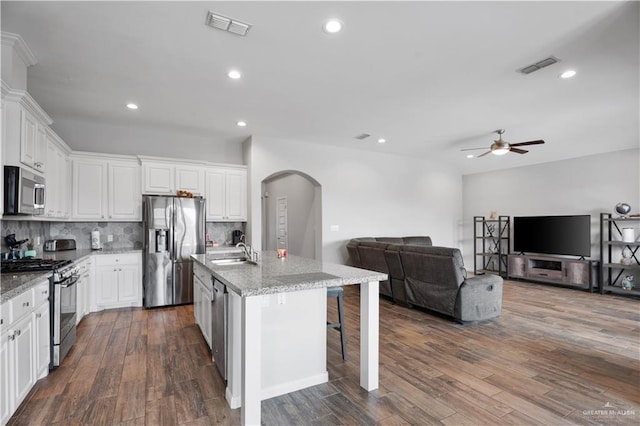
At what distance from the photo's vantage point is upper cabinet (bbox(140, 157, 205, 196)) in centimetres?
509

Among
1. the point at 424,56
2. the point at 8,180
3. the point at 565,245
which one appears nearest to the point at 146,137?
the point at 8,180

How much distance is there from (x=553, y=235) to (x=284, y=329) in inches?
262

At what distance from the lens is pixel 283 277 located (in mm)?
2336

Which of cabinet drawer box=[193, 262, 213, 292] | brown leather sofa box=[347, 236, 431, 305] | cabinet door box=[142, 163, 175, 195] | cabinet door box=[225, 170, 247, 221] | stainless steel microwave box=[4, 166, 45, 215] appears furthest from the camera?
cabinet door box=[225, 170, 247, 221]

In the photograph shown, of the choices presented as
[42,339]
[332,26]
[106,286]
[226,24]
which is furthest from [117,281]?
[332,26]

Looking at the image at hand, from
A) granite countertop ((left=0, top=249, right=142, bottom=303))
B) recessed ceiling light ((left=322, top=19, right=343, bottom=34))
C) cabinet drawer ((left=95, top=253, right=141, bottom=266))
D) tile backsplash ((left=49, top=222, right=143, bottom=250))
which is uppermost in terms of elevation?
recessed ceiling light ((left=322, top=19, right=343, bottom=34))

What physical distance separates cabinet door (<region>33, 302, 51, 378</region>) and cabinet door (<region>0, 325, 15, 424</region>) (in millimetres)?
460

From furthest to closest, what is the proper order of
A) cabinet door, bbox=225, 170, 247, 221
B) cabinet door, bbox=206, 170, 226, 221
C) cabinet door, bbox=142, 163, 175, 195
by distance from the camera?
cabinet door, bbox=225, 170, 247, 221 → cabinet door, bbox=206, 170, 226, 221 → cabinet door, bbox=142, 163, 175, 195

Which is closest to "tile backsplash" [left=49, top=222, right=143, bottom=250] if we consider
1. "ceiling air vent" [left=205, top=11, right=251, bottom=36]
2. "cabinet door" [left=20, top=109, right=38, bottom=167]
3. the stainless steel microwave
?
the stainless steel microwave

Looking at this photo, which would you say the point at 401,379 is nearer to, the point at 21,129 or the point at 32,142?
the point at 21,129

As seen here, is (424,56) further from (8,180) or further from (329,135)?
(8,180)

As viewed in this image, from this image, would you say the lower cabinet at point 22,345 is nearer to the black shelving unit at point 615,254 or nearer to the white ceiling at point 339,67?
the white ceiling at point 339,67

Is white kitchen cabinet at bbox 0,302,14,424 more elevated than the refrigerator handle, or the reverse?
the refrigerator handle

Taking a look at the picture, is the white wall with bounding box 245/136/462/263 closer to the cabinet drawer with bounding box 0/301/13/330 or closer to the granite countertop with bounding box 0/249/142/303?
the granite countertop with bounding box 0/249/142/303
